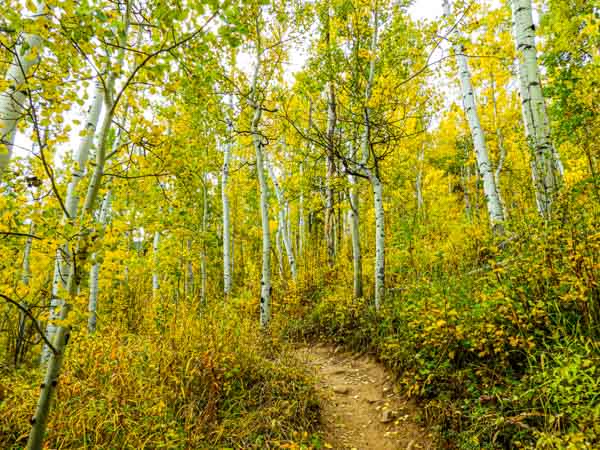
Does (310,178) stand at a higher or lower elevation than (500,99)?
lower

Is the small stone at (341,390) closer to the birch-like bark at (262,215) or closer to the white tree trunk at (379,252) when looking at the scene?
the white tree trunk at (379,252)

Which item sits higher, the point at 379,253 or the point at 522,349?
the point at 379,253

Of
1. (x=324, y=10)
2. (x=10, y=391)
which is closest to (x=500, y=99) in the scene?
(x=324, y=10)

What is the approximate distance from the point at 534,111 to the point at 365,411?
3.94m

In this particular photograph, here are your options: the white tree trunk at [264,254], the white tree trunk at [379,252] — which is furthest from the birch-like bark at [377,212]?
the white tree trunk at [264,254]

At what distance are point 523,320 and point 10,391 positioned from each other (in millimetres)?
4881

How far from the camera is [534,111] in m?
3.44

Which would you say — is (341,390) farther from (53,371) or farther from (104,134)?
(104,134)

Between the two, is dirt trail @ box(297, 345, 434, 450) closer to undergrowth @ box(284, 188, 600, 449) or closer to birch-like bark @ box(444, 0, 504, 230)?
undergrowth @ box(284, 188, 600, 449)

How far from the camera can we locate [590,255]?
2.31 meters

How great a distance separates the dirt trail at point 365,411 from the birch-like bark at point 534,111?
2.51 m

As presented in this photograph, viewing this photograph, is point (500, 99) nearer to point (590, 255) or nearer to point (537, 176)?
point (537, 176)

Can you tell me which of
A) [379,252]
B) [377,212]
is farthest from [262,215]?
[379,252]

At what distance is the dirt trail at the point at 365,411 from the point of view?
9.41 feet
